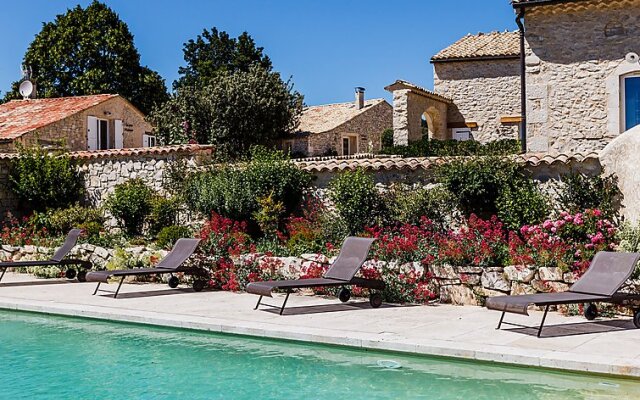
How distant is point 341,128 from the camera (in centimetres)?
4119

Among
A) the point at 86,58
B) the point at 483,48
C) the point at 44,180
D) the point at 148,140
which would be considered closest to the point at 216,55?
the point at 86,58

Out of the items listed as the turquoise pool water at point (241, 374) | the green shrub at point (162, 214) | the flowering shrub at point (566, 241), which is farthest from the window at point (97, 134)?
the flowering shrub at point (566, 241)

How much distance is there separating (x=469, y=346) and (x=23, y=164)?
14.8 m

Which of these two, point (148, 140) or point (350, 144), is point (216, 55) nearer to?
point (350, 144)

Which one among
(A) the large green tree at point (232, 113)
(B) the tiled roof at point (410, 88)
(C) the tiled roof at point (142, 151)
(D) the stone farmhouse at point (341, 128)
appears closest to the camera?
(C) the tiled roof at point (142, 151)

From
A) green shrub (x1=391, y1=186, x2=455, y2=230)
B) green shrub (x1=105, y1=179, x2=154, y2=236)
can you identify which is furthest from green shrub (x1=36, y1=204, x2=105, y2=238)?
green shrub (x1=391, y1=186, x2=455, y2=230)

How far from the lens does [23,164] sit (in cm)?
1908

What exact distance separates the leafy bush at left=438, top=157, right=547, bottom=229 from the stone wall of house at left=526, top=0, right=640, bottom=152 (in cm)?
581

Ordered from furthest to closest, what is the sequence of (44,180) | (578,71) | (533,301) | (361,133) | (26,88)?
(361,133), (26,88), (44,180), (578,71), (533,301)

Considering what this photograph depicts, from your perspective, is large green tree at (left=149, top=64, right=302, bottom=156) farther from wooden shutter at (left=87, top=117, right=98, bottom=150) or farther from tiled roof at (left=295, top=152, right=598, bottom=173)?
tiled roof at (left=295, top=152, right=598, bottom=173)

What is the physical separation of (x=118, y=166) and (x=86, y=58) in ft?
93.3

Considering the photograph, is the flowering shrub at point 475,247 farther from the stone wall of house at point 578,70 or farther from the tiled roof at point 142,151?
the tiled roof at point 142,151

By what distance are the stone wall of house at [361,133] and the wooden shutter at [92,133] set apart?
11.5 m

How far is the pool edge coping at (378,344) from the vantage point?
22.7 ft
